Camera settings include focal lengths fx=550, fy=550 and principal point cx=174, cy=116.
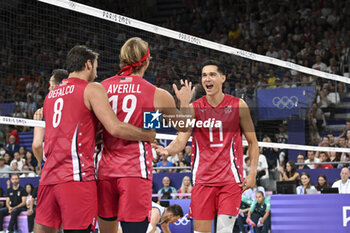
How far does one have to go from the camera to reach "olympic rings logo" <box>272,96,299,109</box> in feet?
54.0

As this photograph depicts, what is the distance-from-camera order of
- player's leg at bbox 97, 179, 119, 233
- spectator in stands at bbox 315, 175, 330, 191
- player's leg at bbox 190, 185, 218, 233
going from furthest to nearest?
1. spectator in stands at bbox 315, 175, 330, 191
2. player's leg at bbox 190, 185, 218, 233
3. player's leg at bbox 97, 179, 119, 233

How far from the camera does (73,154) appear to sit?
4.50 m

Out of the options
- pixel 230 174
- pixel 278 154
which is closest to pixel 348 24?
pixel 278 154

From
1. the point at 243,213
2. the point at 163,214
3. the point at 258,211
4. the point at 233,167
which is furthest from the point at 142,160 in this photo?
the point at 243,213

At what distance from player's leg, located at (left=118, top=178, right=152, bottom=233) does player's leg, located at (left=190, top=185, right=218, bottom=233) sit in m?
1.38

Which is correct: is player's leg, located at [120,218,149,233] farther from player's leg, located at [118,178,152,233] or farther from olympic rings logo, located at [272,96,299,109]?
olympic rings logo, located at [272,96,299,109]

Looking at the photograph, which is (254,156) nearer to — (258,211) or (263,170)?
(258,211)

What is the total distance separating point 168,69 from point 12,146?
29.9 ft

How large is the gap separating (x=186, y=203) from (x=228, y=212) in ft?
23.1

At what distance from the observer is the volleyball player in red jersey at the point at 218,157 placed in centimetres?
593

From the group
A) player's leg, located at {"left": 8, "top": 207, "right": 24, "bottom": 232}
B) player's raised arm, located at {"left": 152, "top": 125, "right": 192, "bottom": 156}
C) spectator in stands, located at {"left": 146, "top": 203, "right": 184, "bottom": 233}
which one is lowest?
player's leg, located at {"left": 8, "top": 207, "right": 24, "bottom": 232}

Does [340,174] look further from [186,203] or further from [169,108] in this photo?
[169,108]

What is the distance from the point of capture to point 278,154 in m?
15.7

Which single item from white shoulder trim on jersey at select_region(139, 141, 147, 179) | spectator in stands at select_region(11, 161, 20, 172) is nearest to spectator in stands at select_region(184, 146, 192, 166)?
spectator in stands at select_region(11, 161, 20, 172)
